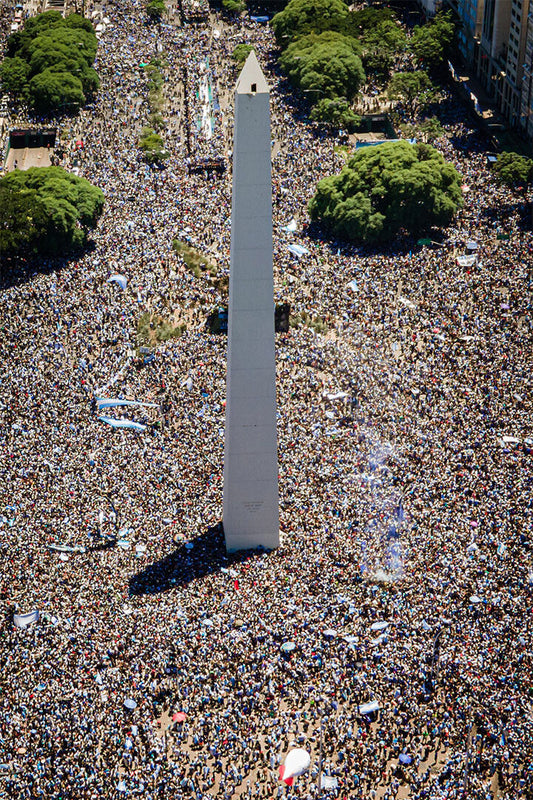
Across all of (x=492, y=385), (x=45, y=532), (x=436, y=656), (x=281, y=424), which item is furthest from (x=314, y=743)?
(x=492, y=385)

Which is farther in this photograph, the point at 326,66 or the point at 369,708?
the point at 326,66

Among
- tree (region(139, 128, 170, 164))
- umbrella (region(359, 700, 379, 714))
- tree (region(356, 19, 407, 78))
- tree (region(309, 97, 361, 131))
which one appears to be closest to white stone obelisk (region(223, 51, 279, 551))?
umbrella (region(359, 700, 379, 714))

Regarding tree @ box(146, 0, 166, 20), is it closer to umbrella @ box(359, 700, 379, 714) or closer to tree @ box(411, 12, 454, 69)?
tree @ box(411, 12, 454, 69)

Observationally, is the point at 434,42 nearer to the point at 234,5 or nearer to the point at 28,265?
the point at 234,5

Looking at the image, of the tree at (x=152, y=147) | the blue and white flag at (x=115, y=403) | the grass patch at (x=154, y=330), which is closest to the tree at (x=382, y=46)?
the tree at (x=152, y=147)

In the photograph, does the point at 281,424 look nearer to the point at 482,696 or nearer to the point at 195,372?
the point at 195,372

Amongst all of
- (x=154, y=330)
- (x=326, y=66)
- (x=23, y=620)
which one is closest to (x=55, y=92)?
(x=326, y=66)
